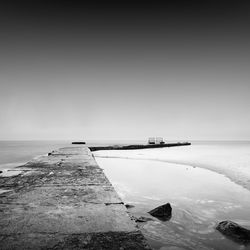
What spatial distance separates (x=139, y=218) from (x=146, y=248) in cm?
299

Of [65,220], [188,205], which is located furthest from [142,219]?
[65,220]

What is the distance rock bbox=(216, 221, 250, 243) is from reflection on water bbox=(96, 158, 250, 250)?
122 millimetres

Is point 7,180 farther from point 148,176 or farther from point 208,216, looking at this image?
point 148,176

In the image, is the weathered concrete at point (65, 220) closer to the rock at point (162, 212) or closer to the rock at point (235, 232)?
the rock at point (162, 212)

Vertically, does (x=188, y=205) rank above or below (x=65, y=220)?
below

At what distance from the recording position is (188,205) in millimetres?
5363

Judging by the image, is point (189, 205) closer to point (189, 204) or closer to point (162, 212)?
point (189, 204)

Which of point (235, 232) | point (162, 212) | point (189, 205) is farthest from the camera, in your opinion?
point (189, 205)

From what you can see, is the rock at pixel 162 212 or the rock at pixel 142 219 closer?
the rock at pixel 142 219

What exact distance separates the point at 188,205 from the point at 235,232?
5.99 feet

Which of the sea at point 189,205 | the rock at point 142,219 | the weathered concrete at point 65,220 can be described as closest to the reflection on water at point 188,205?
the sea at point 189,205

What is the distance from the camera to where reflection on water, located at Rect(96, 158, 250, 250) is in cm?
359

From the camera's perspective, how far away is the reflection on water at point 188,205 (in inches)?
141

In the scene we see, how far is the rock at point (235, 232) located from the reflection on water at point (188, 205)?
0.12m
